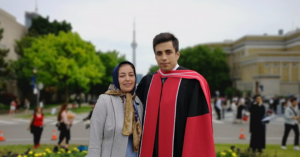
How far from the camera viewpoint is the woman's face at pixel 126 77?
3.62m

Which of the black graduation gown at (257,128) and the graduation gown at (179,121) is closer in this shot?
the graduation gown at (179,121)

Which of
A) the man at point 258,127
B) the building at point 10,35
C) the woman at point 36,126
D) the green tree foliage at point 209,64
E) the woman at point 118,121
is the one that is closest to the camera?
the woman at point 118,121

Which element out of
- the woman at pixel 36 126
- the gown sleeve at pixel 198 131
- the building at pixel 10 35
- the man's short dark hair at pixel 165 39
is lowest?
the woman at pixel 36 126

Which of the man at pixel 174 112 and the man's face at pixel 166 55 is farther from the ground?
the man's face at pixel 166 55

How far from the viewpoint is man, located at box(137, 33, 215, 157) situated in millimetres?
3346

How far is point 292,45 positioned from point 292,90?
1627cm

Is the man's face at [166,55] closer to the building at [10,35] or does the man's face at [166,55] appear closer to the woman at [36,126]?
the woman at [36,126]

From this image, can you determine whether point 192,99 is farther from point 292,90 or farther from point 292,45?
point 292,45

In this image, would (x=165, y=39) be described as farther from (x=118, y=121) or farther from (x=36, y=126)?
(x=36, y=126)

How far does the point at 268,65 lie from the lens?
58875 millimetres

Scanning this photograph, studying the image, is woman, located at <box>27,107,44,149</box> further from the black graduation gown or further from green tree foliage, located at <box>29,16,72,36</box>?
green tree foliage, located at <box>29,16,72,36</box>

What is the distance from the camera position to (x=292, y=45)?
230ft

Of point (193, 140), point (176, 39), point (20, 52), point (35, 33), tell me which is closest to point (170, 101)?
point (193, 140)

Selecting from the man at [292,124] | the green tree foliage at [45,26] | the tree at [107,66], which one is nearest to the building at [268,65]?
the tree at [107,66]
